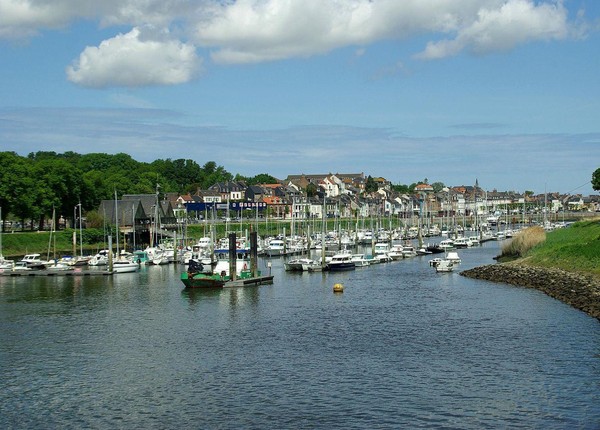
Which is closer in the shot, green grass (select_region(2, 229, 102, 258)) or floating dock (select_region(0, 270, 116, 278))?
floating dock (select_region(0, 270, 116, 278))

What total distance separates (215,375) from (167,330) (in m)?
13.3

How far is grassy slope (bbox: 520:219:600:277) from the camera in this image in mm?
69938

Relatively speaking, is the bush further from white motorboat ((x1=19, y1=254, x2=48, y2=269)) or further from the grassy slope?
white motorboat ((x1=19, y1=254, x2=48, y2=269))

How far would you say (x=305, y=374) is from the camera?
36594mm

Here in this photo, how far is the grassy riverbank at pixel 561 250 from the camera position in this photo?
70.8m

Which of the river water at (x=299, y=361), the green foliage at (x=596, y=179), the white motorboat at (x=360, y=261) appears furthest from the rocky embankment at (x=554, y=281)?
the green foliage at (x=596, y=179)

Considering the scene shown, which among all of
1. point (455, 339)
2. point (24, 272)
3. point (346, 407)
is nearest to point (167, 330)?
point (455, 339)

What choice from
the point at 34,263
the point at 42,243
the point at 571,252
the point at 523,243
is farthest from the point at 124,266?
the point at 523,243

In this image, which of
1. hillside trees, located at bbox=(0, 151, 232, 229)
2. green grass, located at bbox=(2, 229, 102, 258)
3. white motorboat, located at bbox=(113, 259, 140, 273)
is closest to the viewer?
white motorboat, located at bbox=(113, 259, 140, 273)

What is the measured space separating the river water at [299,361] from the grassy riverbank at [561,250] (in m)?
7.46

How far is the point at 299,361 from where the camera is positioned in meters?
39.2

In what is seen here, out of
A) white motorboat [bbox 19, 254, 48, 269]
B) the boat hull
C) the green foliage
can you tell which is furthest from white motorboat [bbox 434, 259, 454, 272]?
the green foliage

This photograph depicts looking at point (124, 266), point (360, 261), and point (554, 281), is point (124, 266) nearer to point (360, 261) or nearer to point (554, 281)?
point (360, 261)

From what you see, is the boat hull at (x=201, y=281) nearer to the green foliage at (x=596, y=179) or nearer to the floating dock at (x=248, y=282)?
the floating dock at (x=248, y=282)
